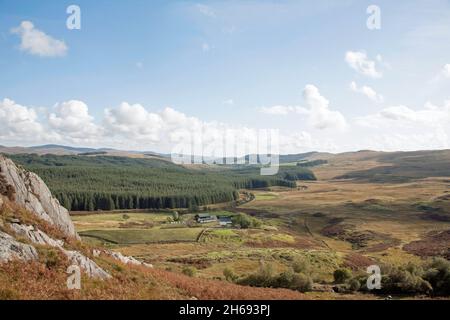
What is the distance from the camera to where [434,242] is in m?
99.8

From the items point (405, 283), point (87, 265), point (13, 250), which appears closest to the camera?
point (13, 250)

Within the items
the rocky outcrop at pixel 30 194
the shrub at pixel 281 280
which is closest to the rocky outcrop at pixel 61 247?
the rocky outcrop at pixel 30 194

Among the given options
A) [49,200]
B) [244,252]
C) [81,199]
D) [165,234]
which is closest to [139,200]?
[81,199]

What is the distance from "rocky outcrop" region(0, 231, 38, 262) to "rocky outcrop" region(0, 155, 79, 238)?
7151mm

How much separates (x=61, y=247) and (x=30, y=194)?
341 inches

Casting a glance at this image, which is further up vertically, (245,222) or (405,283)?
(405,283)

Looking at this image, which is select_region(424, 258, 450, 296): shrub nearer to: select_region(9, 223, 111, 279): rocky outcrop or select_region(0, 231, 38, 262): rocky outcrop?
select_region(9, 223, 111, 279): rocky outcrop

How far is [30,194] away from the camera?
29.4 metres

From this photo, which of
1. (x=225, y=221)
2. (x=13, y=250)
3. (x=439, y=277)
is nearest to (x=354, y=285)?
(x=439, y=277)

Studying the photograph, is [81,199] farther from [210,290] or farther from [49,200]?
[210,290]

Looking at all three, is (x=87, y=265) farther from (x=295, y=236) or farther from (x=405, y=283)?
(x=295, y=236)

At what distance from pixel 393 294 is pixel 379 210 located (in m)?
137

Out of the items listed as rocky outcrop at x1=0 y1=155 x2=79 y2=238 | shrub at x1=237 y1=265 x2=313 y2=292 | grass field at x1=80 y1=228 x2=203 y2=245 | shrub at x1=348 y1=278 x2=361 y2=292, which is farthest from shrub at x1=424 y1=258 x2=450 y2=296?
grass field at x1=80 y1=228 x2=203 y2=245

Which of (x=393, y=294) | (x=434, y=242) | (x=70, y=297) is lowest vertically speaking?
(x=434, y=242)
